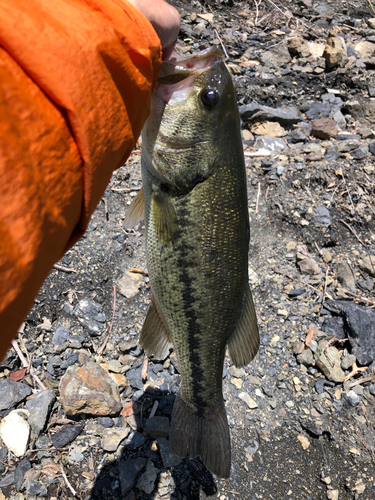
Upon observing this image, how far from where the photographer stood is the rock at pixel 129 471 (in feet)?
8.41

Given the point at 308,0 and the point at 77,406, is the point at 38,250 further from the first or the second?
the point at 308,0

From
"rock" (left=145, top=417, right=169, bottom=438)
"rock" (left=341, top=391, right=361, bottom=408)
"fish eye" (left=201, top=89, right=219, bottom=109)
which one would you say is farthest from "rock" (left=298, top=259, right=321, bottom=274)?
"fish eye" (left=201, top=89, right=219, bottom=109)

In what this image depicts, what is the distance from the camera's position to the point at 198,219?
1.82 metres

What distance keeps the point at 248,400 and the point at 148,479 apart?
1063 mm

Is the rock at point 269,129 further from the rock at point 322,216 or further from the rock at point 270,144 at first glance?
the rock at point 322,216

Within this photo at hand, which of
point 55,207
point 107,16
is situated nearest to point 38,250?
point 55,207

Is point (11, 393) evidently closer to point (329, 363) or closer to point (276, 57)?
point (329, 363)

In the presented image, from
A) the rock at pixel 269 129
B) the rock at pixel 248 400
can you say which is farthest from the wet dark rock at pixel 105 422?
the rock at pixel 269 129

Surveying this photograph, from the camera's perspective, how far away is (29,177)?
819mm

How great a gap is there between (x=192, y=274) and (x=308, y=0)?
943 centimetres

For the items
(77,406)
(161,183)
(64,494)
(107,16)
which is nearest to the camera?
(107,16)

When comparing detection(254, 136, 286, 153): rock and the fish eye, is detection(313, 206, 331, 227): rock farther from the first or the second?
the fish eye

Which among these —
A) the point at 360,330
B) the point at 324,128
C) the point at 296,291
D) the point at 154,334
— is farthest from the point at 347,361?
the point at 324,128

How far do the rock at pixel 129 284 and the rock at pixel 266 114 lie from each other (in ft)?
10.4
